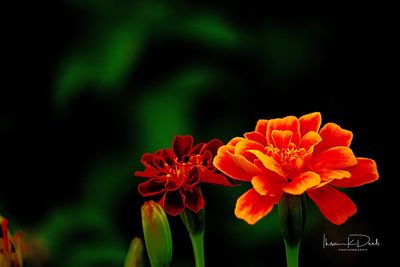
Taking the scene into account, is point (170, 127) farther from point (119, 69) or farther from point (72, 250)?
point (72, 250)

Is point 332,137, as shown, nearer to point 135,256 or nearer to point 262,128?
point 262,128

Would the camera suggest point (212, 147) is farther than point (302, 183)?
Yes

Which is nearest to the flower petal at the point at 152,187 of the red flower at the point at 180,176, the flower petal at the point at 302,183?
the red flower at the point at 180,176

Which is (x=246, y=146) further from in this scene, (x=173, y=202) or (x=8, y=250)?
(x=8, y=250)

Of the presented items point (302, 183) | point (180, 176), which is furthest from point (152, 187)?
point (302, 183)

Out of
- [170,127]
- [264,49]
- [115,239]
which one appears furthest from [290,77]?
[115,239]

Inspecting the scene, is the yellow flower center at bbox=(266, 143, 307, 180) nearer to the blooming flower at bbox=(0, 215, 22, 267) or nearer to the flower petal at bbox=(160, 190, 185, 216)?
the flower petal at bbox=(160, 190, 185, 216)

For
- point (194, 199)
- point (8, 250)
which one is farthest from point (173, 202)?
point (8, 250)
